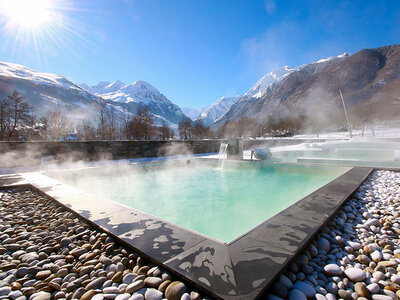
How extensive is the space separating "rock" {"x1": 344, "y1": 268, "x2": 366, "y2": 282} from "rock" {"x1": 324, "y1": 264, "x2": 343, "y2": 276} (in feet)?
0.12

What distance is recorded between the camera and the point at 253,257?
1210 millimetres

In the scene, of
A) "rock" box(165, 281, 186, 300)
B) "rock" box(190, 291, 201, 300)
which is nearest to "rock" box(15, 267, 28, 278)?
"rock" box(165, 281, 186, 300)

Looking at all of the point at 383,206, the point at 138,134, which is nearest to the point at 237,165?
the point at 383,206

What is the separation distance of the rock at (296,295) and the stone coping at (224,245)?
4.2 inches

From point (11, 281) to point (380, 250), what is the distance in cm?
256

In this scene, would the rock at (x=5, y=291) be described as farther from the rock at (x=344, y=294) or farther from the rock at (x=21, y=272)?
the rock at (x=344, y=294)

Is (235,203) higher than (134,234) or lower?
lower

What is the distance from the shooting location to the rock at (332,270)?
122 cm

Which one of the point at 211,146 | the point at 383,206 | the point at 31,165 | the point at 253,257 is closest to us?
the point at 253,257

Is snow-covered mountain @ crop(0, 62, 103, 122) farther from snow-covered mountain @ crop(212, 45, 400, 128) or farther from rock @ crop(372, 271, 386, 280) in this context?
rock @ crop(372, 271, 386, 280)

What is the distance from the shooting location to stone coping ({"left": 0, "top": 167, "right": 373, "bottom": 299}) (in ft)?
3.36

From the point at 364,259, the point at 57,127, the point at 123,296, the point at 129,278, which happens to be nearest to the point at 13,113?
the point at 57,127

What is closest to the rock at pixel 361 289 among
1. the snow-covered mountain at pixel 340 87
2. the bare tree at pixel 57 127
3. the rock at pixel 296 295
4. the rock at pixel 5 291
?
the rock at pixel 296 295

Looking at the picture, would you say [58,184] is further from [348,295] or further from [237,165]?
[237,165]
